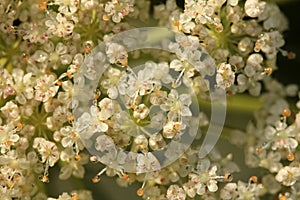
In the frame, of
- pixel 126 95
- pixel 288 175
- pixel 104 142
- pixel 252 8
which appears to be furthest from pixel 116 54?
pixel 288 175

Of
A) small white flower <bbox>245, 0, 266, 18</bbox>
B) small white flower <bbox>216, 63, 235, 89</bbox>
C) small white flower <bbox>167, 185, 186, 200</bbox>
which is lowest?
small white flower <bbox>167, 185, 186, 200</bbox>

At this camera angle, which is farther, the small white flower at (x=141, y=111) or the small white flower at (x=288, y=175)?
the small white flower at (x=288, y=175)

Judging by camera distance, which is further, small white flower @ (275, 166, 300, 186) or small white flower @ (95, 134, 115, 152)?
small white flower @ (275, 166, 300, 186)

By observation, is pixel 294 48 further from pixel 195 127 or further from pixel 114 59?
pixel 114 59

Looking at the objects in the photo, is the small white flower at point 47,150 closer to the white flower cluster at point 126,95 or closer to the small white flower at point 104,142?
the white flower cluster at point 126,95

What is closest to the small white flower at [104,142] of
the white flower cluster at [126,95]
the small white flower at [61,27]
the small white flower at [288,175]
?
the white flower cluster at [126,95]

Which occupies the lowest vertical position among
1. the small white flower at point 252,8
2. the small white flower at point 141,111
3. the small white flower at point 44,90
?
the small white flower at point 141,111

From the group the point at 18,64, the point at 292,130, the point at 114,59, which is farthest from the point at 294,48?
the point at 18,64

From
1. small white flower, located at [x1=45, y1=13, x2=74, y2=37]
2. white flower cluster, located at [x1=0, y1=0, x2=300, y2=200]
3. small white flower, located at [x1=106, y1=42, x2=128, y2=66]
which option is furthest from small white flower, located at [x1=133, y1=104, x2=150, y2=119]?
small white flower, located at [x1=45, y1=13, x2=74, y2=37]

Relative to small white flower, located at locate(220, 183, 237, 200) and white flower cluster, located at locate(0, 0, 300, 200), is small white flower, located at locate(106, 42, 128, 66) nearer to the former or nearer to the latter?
white flower cluster, located at locate(0, 0, 300, 200)
